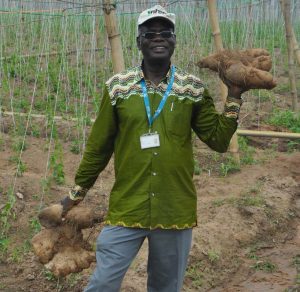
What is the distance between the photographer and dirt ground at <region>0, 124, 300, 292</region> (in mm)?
3828

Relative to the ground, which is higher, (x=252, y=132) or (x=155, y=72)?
(x=155, y=72)

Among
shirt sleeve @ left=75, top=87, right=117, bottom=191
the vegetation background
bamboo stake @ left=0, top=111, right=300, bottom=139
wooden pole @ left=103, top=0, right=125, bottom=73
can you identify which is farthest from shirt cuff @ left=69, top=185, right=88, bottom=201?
bamboo stake @ left=0, top=111, right=300, bottom=139

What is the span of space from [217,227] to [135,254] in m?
2.02

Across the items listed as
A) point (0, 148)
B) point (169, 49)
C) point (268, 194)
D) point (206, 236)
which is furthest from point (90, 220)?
point (0, 148)

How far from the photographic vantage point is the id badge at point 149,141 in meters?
2.48

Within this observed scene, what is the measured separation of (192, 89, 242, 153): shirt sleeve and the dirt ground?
3.06 feet

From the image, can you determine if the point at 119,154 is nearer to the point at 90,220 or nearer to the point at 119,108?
the point at 119,108

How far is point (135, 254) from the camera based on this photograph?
2.57 meters

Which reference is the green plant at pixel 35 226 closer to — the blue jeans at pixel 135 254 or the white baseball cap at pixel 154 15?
the blue jeans at pixel 135 254

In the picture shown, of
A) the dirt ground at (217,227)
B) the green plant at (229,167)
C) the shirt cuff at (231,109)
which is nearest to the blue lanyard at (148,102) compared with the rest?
the shirt cuff at (231,109)

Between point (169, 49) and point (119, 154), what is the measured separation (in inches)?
19.5

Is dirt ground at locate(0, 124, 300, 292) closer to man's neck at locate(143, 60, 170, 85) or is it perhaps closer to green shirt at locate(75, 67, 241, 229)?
green shirt at locate(75, 67, 241, 229)

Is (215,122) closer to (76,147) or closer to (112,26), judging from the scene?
(112,26)

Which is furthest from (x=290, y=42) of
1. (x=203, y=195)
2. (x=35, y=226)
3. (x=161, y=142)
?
(x=161, y=142)
